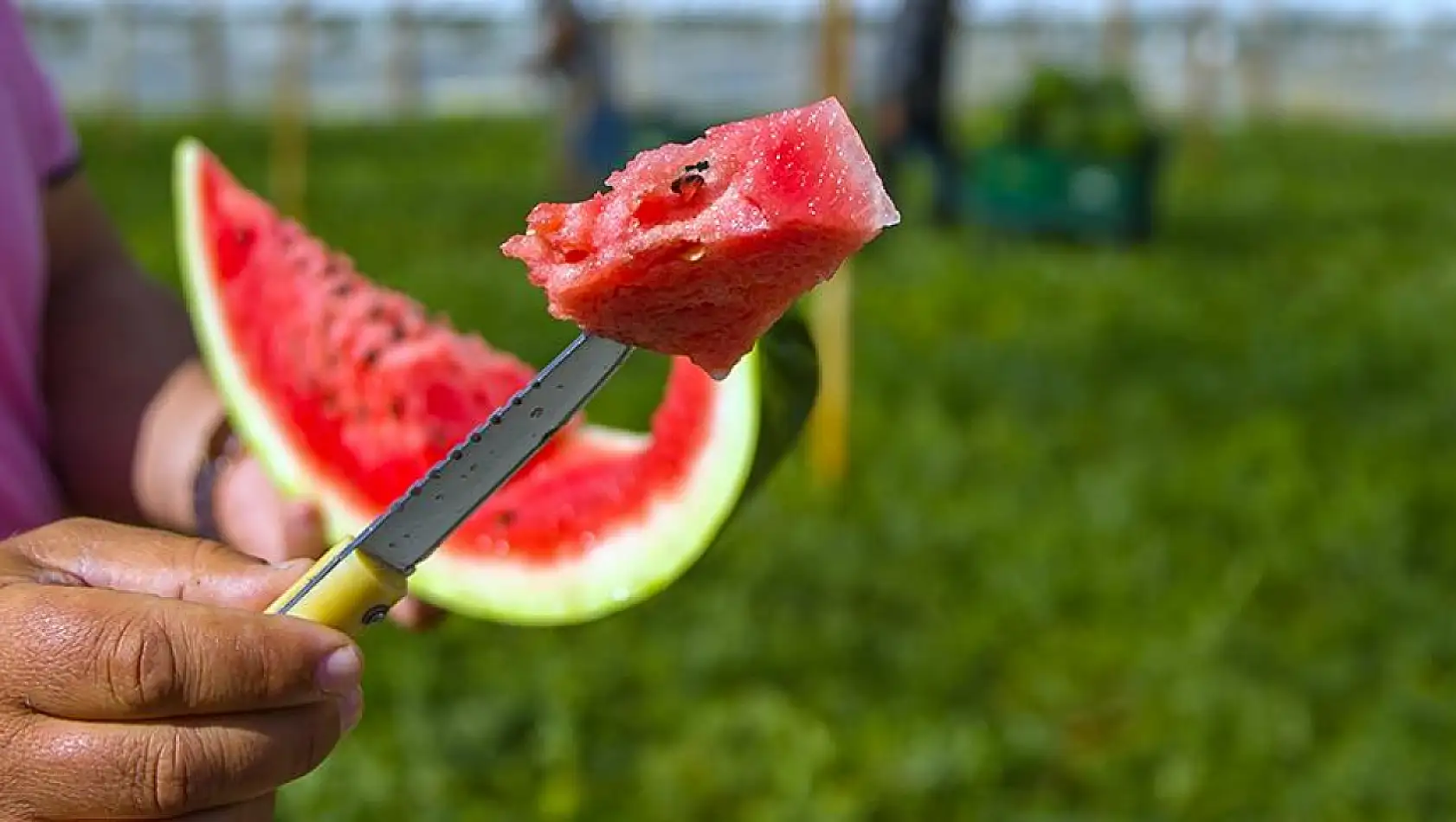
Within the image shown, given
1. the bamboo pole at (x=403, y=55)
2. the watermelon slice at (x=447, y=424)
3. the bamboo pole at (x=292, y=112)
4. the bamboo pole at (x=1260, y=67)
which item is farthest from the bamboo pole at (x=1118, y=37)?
the bamboo pole at (x=403, y=55)

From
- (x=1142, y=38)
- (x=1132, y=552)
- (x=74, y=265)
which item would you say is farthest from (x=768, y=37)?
(x=74, y=265)

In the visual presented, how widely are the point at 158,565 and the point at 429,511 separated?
0.46ft

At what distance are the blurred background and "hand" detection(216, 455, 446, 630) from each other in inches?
44.2

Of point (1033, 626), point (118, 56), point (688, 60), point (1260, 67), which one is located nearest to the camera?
point (1033, 626)

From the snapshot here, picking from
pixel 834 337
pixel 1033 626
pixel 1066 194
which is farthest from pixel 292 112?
pixel 1033 626

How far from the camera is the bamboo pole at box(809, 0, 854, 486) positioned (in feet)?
11.6

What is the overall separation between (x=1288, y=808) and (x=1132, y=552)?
3.06ft

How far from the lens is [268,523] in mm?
1221

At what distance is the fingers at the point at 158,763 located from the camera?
0.62 meters

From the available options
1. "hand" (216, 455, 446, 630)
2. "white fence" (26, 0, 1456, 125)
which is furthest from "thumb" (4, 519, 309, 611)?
"white fence" (26, 0, 1456, 125)

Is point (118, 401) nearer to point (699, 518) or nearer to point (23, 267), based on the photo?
point (23, 267)

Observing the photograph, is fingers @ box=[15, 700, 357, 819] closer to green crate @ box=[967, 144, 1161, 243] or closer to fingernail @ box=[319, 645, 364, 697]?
fingernail @ box=[319, 645, 364, 697]

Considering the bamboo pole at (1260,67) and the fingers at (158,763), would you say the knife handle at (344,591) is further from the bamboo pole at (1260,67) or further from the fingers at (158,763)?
the bamboo pole at (1260,67)

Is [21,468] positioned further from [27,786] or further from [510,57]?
[510,57]
